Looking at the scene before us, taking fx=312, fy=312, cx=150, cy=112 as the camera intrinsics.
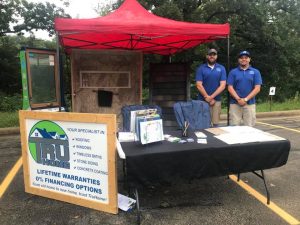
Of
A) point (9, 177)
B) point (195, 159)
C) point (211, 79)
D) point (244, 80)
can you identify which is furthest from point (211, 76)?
point (9, 177)

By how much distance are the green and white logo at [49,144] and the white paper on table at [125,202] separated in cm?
73

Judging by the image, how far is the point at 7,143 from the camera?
275 inches

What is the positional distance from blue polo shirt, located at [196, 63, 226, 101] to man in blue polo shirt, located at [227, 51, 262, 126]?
1.04 feet

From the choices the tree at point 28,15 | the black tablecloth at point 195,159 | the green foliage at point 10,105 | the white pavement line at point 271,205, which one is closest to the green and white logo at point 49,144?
the black tablecloth at point 195,159

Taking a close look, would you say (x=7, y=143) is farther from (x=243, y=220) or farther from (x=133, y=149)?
(x=243, y=220)

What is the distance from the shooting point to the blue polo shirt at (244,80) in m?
5.05

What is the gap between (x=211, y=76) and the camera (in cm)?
546

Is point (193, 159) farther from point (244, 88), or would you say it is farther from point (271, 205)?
point (244, 88)

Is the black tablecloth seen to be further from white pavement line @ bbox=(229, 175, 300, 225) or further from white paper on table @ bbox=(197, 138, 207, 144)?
white pavement line @ bbox=(229, 175, 300, 225)

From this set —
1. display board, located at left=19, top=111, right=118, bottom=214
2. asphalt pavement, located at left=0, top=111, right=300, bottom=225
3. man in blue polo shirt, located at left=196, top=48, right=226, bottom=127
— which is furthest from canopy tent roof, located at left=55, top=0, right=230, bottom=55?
asphalt pavement, located at left=0, top=111, right=300, bottom=225

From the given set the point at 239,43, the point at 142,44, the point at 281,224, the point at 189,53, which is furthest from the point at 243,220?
the point at 239,43

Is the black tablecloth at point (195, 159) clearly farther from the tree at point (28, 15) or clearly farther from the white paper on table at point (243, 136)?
the tree at point (28, 15)

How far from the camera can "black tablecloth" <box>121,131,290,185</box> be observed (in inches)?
124

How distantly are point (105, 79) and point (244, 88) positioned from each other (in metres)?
3.52
